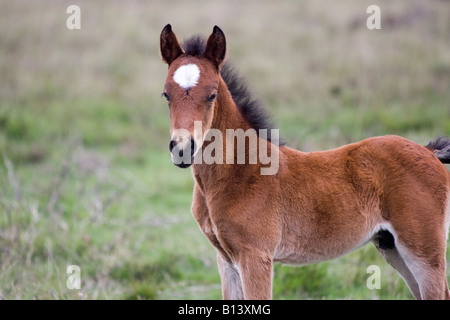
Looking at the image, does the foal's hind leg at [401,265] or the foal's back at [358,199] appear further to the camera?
the foal's hind leg at [401,265]

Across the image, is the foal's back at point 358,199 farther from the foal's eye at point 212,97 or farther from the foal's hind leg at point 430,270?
the foal's eye at point 212,97

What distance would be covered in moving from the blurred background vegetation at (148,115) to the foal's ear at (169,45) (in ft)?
8.14

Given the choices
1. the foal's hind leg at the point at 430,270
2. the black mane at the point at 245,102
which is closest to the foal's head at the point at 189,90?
the black mane at the point at 245,102

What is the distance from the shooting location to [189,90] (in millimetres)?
3678

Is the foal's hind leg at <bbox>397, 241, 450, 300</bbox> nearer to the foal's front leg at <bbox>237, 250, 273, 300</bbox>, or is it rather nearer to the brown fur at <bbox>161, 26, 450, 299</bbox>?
the brown fur at <bbox>161, 26, 450, 299</bbox>

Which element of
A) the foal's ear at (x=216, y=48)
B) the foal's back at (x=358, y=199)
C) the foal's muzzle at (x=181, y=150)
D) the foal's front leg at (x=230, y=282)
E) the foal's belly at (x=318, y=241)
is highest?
the foal's ear at (x=216, y=48)

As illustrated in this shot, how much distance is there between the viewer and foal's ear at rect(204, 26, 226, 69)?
3885mm

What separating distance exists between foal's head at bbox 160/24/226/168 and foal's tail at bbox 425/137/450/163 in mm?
1761

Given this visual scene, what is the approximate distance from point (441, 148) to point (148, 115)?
9274 mm

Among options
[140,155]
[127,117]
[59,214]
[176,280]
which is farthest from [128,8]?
[176,280]

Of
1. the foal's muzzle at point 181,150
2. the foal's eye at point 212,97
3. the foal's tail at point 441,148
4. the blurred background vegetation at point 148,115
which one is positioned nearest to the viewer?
the foal's muzzle at point 181,150

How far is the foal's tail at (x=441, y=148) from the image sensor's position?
14.2 ft

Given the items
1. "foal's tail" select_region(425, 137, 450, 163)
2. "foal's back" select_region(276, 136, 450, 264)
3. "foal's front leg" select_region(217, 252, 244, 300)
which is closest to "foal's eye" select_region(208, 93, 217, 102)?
"foal's back" select_region(276, 136, 450, 264)

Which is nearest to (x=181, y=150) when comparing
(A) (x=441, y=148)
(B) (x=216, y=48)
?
(B) (x=216, y=48)
